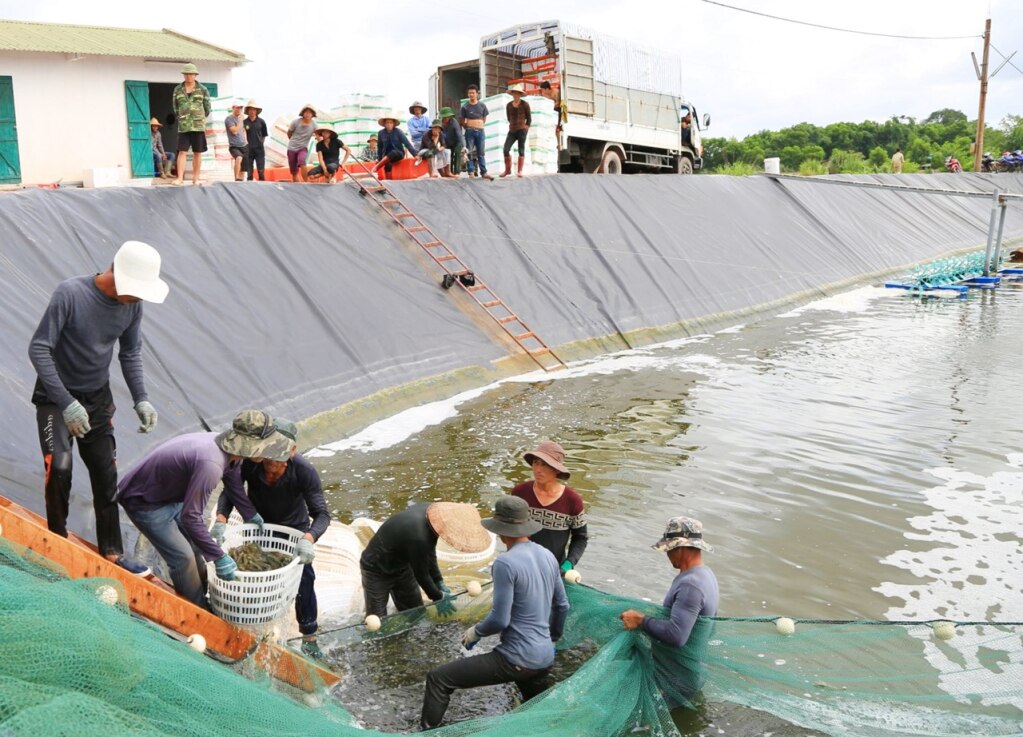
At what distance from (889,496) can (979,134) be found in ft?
133

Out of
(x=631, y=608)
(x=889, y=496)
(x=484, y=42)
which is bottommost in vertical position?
(x=889, y=496)

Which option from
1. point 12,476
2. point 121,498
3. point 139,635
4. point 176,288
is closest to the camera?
point 139,635

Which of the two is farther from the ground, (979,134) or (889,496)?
(979,134)

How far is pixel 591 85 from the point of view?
73.7 ft

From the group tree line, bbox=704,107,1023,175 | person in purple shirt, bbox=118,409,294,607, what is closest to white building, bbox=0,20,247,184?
person in purple shirt, bbox=118,409,294,607

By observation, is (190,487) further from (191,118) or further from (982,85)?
(982,85)

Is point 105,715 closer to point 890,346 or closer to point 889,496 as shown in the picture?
point 889,496

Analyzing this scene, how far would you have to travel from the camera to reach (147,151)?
1948cm

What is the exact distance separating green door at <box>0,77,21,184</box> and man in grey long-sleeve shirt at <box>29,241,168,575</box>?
1431cm

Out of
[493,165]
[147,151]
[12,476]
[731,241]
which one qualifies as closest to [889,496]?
[12,476]

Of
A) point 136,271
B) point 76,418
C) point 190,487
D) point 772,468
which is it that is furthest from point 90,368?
point 772,468

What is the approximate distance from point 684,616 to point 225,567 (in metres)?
2.33

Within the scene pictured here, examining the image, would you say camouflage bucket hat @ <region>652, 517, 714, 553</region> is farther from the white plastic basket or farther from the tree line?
the tree line

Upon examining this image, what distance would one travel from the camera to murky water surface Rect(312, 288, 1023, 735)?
703 centimetres
